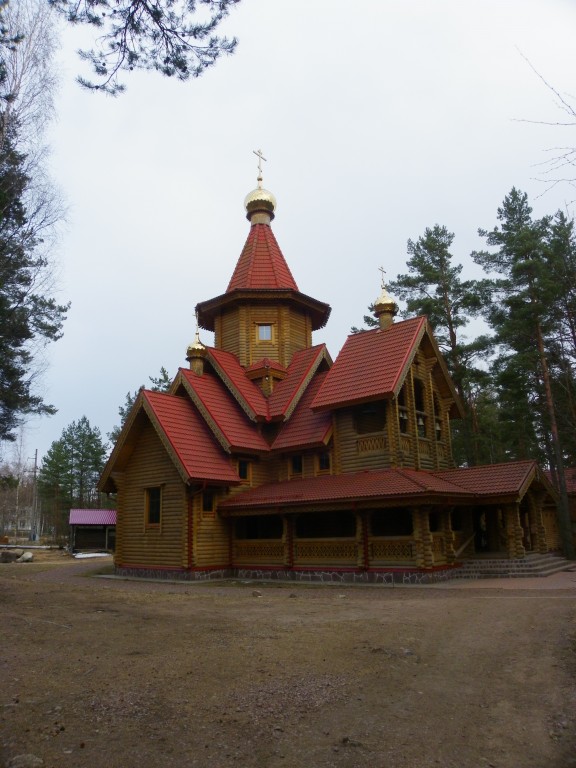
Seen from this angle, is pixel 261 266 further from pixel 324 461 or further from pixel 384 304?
pixel 324 461

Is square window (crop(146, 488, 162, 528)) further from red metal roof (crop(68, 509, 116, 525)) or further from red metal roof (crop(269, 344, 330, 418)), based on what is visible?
red metal roof (crop(68, 509, 116, 525))

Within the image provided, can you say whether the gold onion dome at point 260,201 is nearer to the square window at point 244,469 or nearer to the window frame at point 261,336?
the window frame at point 261,336

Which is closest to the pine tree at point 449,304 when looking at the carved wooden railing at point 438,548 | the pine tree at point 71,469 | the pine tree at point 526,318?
the pine tree at point 526,318

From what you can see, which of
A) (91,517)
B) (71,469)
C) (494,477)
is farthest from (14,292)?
(71,469)

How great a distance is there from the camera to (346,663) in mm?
7059

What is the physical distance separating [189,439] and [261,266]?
976 cm

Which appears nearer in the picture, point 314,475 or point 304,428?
point 314,475

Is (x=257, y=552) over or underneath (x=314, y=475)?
underneath

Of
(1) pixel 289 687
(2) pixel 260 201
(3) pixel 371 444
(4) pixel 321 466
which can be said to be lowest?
(1) pixel 289 687

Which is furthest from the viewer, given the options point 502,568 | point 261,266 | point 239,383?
point 261,266

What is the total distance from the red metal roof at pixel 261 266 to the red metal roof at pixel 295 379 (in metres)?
2.93

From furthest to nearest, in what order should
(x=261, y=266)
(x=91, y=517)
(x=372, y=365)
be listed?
(x=91, y=517)
(x=261, y=266)
(x=372, y=365)

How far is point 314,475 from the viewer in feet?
66.1

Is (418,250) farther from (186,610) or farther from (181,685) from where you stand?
(181,685)
